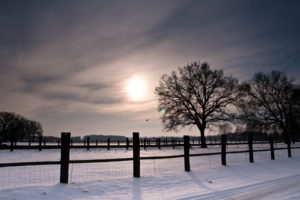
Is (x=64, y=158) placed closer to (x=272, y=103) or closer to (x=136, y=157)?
(x=136, y=157)

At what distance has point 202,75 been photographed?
34.5m

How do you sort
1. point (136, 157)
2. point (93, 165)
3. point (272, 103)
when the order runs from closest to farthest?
1. point (136, 157)
2. point (93, 165)
3. point (272, 103)

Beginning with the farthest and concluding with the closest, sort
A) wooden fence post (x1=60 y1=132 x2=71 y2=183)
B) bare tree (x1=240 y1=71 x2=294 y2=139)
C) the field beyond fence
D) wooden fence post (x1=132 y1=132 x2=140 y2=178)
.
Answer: bare tree (x1=240 y1=71 x2=294 y2=139) → wooden fence post (x1=132 y1=132 x2=140 y2=178) → the field beyond fence → wooden fence post (x1=60 y1=132 x2=71 y2=183)

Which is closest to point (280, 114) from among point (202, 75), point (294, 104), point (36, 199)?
point (294, 104)

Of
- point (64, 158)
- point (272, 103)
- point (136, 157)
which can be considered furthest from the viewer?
point (272, 103)

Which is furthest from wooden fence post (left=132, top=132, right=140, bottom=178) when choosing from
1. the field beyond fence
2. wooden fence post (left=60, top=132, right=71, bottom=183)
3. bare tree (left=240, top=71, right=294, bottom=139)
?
bare tree (left=240, top=71, right=294, bottom=139)

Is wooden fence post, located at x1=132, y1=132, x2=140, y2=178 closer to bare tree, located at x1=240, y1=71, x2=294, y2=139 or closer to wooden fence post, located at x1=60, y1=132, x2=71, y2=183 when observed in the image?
wooden fence post, located at x1=60, y1=132, x2=71, y2=183

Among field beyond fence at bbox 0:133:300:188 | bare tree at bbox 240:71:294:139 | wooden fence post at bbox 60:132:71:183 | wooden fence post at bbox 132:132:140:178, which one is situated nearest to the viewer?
wooden fence post at bbox 60:132:71:183

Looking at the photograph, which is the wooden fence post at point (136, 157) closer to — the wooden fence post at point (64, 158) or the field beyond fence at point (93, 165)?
the field beyond fence at point (93, 165)

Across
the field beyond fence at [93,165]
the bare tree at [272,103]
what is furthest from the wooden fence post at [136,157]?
the bare tree at [272,103]

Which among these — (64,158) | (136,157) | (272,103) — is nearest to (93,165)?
(136,157)

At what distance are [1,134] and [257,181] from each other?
3369 inches

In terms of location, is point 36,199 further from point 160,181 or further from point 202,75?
point 202,75

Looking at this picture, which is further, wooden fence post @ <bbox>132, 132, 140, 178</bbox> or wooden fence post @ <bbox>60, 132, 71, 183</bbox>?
wooden fence post @ <bbox>132, 132, 140, 178</bbox>
